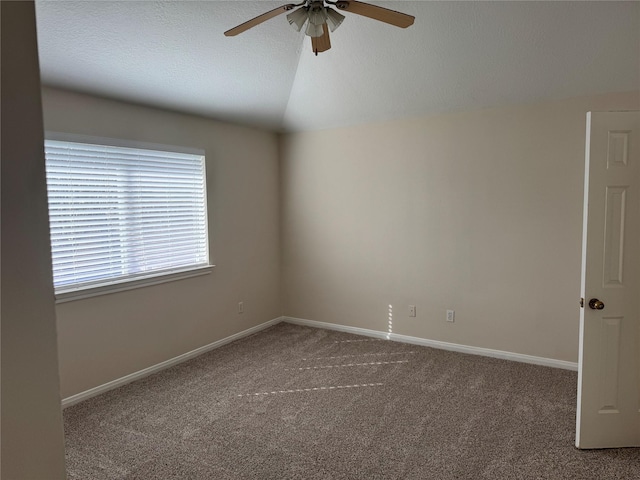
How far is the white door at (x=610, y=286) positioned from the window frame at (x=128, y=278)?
3262mm

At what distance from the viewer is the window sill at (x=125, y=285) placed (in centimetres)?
308

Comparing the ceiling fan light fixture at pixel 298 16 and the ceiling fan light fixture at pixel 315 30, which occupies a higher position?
the ceiling fan light fixture at pixel 298 16

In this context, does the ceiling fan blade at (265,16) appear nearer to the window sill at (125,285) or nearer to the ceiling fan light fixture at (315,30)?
the ceiling fan light fixture at (315,30)

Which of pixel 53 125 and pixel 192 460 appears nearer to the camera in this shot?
pixel 192 460

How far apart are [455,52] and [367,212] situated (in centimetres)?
186

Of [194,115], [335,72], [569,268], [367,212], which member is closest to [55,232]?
[194,115]

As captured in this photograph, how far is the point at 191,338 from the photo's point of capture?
4.11 meters

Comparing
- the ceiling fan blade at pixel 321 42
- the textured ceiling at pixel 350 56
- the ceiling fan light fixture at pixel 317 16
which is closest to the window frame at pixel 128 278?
the textured ceiling at pixel 350 56

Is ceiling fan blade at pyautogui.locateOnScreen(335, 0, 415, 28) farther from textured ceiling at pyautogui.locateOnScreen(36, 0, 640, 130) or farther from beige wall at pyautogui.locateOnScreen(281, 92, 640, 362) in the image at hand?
beige wall at pyautogui.locateOnScreen(281, 92, 640, 362)

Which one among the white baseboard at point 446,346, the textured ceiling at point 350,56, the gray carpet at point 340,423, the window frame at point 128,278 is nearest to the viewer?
the gray carpet at point 340,423

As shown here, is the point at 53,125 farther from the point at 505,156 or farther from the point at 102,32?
the point at 505,156

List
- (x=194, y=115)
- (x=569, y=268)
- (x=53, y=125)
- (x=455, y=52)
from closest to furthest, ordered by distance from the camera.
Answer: (x=53, y=125) < (x=455, y=52) < (x=569, y=268) < (x=194, y=115)

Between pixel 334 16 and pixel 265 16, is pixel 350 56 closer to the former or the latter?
pixel 334 16

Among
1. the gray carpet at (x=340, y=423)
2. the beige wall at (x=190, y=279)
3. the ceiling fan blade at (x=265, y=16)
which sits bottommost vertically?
the gray carpet at (x=340, y=423)
